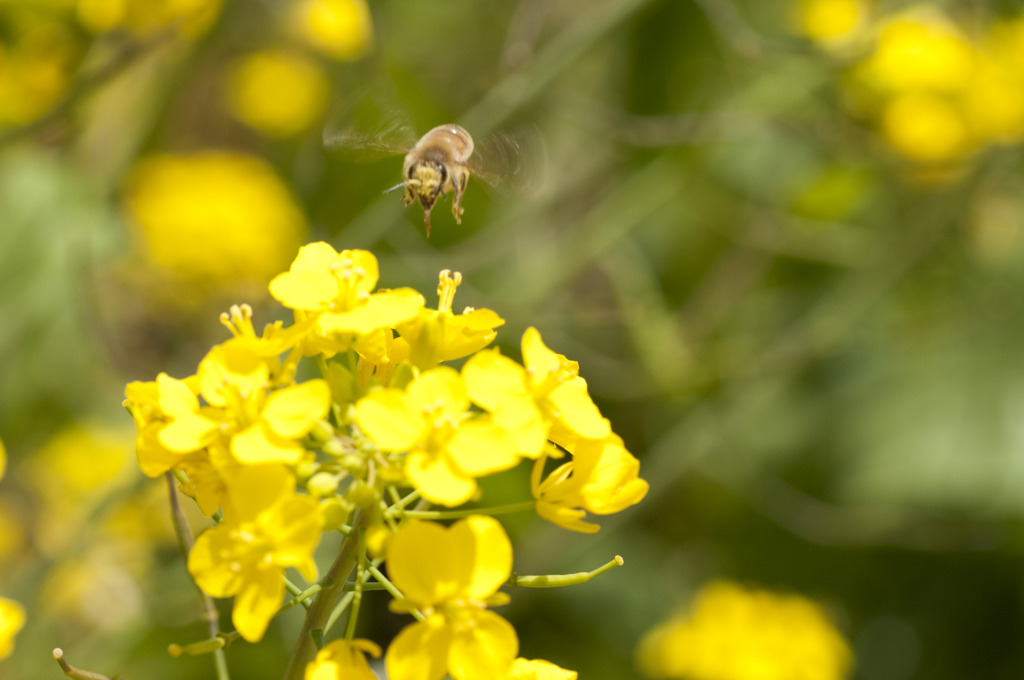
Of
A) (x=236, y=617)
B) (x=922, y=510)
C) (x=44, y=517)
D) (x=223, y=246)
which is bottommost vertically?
(x=44, y=517)

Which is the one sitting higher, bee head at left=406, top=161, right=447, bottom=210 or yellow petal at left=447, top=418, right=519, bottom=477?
bee head at left=406, top=161, right=447, bottom=210

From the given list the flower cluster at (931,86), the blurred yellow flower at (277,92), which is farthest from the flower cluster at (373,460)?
the blurred yellow flower at (277,92)

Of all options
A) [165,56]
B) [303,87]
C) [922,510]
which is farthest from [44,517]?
[922,510]

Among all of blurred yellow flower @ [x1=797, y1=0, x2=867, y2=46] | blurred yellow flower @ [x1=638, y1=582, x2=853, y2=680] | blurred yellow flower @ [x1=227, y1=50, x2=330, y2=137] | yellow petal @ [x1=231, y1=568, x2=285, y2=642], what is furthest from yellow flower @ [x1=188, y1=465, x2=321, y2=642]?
blurred yellow flower @ [x1=227, y1=50, x2=330, y2=137]

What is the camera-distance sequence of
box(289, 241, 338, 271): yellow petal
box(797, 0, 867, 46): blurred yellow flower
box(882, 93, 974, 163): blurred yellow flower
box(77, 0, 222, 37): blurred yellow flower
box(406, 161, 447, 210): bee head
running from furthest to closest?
box(797, 0, 867, 46): blurred yellow flower
box(882, 93, 974, 163): blurred yellow flower
box(77, 0, 222, 37): blurred yellow flower
box(406, 161, 447, 210): bee head
box(289, 241, 338, 271): yellow petal

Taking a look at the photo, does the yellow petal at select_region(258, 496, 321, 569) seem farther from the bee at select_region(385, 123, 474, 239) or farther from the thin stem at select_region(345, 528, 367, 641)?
the bee at select_region(385, 123, 474, 239)

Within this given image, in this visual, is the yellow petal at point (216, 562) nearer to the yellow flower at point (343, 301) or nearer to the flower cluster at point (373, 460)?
the flower cluster at point (373, 460)

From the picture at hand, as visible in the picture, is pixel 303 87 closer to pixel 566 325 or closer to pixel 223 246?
pixel 223 246
